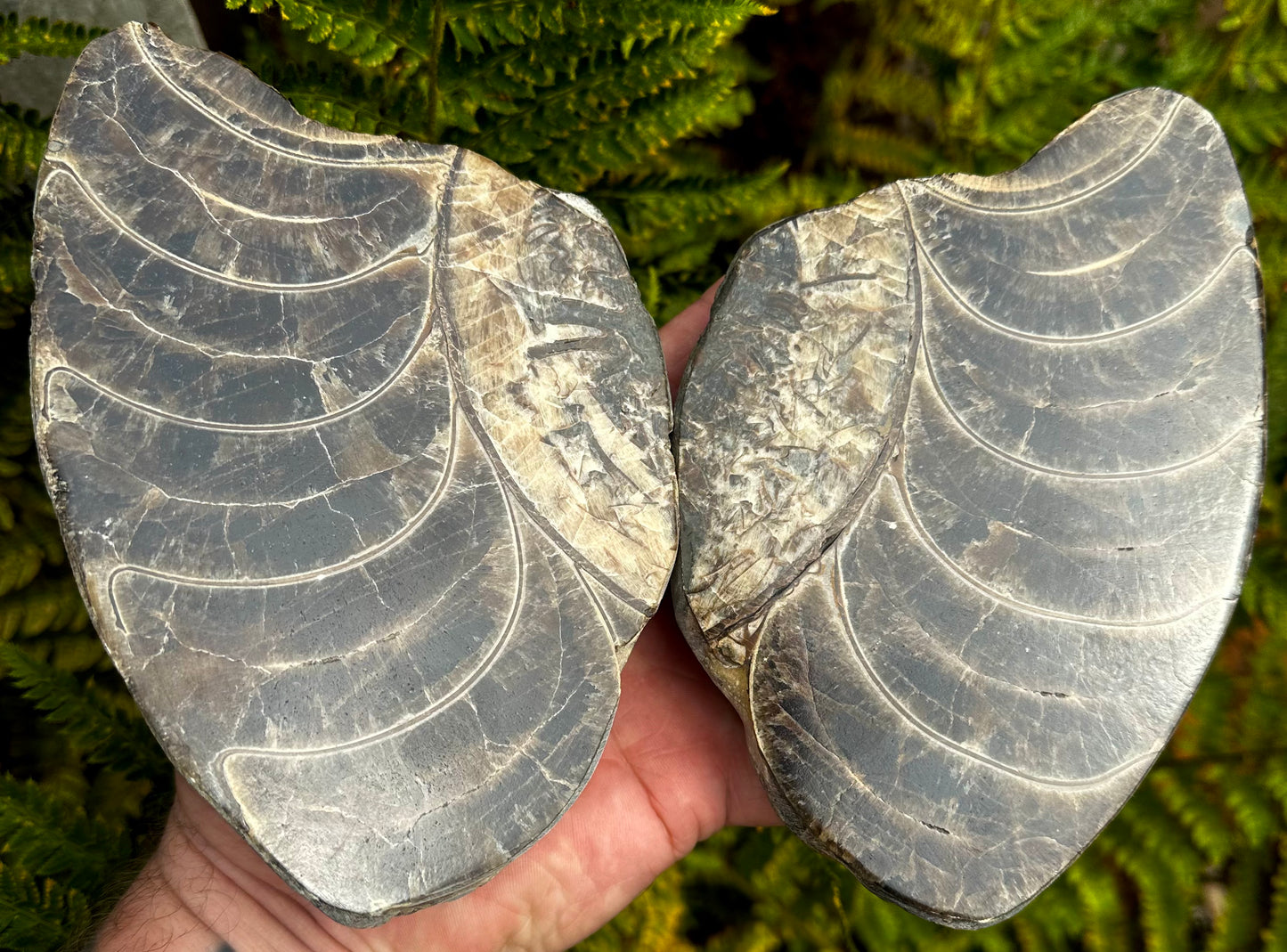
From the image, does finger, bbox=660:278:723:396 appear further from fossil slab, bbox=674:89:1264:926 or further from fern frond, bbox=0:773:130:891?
fern frond, bbox=0:773:130:891

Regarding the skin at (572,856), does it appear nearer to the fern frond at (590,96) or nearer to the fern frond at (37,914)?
the fern frond at (37,914)

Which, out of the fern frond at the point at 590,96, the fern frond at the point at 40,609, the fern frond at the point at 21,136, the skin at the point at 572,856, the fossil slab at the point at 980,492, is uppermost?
the fern frond at the point at 590,96

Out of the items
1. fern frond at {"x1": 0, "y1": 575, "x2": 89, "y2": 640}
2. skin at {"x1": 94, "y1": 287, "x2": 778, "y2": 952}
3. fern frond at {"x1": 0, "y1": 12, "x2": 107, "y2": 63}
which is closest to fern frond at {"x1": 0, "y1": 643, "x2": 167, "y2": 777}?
fern frond at {"x1": 0, "y1": 575, "x2": 89, "y2": 640}

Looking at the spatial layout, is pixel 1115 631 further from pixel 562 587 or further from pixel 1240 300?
pixel 562 587

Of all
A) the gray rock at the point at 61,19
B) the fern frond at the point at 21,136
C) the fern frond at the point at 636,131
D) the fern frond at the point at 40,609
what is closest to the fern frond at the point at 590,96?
the fern frond at the point at 636,131

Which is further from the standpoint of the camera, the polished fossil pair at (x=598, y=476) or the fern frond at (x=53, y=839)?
the fern frond at (x=53, y=839)

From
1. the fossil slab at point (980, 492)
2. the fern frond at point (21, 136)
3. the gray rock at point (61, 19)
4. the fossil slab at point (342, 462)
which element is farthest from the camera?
the gray rock at point (61, 19)

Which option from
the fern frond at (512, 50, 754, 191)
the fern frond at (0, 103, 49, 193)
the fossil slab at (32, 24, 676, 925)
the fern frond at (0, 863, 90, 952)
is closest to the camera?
the fossil slab at (32, 24, 676, 925)
